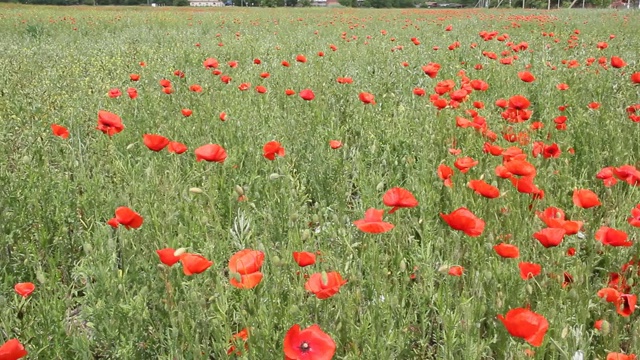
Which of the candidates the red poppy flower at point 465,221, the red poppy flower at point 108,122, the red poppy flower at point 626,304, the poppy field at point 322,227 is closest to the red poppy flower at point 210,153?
the poppy field at point 322,227

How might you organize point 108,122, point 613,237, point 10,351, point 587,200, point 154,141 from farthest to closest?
point 108,122
point 154,141
point 587,200
point 613,237
point 10,351

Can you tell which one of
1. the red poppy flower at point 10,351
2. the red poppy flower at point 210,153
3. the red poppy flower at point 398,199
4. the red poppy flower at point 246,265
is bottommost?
the red poppy flower at point 10,351

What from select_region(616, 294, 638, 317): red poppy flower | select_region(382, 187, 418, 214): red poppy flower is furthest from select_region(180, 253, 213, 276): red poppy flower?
select_region(616, 294, 638, 317): red poppy flower

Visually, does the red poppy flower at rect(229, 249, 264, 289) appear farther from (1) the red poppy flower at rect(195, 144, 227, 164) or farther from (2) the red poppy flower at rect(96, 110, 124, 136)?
(2) the red poppy flower at rect(96, 110, 124, 136)

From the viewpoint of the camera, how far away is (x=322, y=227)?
2.04m

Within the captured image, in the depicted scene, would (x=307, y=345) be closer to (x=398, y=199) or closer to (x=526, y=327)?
(x=526, y=327)

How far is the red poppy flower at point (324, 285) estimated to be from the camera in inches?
50.1

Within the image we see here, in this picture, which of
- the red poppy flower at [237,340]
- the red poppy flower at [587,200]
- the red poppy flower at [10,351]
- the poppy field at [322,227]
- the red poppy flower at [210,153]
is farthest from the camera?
the red poppy flower at [210,153]

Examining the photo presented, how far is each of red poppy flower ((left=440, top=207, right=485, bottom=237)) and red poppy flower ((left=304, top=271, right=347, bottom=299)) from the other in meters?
0.38

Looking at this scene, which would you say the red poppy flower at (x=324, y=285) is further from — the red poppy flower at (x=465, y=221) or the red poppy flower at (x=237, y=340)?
the red poppy flower at (x=465, y=221)

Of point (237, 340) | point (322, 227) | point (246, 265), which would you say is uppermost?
point (246, 265)

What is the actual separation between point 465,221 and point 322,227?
69 cm

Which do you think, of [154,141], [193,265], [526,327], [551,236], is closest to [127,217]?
A: [193,265]

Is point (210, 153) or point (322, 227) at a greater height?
point (210, 153)
